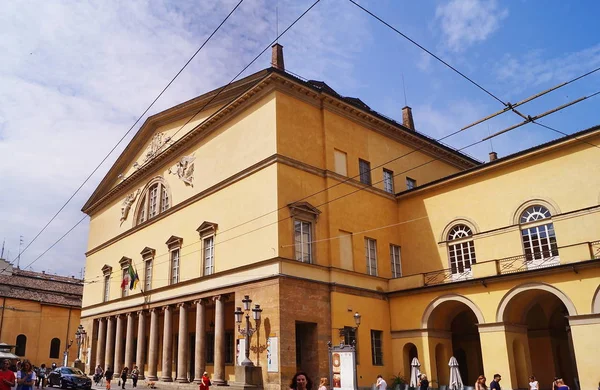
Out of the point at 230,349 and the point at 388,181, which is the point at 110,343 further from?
the point at 388,181

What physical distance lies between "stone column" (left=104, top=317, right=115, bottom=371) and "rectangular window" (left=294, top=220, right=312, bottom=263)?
18.8m

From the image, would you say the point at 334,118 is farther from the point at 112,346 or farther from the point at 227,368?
the point at 112,346

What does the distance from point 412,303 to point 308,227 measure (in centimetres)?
649

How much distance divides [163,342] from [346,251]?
39.0ft

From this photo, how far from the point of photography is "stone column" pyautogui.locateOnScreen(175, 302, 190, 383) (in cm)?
2766

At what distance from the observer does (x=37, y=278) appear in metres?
59.5

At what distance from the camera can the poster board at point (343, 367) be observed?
62.1 ft

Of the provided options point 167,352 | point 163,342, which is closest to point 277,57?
point 163,342

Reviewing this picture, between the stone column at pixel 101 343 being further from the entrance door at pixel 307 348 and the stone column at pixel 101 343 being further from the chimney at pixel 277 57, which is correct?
the chimney at pixel 277 57

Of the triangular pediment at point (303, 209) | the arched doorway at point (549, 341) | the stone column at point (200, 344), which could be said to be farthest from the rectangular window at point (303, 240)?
the arched doorway at point (549, 341)

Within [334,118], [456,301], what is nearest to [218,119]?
[334,118]

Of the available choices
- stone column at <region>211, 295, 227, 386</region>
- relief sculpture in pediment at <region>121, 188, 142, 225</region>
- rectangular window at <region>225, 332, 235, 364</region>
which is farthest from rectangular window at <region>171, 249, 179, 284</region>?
relief sculpture in pediment at <region>121, 188, 142, 225</region>

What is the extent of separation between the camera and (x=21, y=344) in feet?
169

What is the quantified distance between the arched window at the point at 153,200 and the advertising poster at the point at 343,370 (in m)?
17.0
